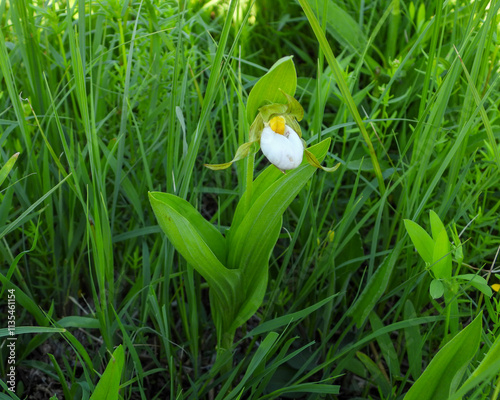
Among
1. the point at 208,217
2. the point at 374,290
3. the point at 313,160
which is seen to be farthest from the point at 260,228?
the point at 208,217

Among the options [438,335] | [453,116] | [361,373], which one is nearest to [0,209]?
[361,373]

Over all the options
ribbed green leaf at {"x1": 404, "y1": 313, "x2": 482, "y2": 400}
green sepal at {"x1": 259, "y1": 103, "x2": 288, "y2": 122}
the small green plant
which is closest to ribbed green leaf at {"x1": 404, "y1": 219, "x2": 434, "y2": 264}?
the small green plant

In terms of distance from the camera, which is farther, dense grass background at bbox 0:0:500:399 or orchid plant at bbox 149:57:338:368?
dense grass background at bbox 0:0:500:399

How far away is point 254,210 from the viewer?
0.83 metres

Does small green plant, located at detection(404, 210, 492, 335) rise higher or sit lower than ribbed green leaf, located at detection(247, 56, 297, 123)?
lower

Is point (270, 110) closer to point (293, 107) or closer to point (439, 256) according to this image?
point (293, 107)

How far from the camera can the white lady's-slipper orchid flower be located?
2.43 feet

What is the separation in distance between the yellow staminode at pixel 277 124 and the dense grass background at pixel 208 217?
8cm

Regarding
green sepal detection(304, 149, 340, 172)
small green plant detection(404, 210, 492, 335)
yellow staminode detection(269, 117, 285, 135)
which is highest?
yellow staminode detection(269, 117, 285, 135)

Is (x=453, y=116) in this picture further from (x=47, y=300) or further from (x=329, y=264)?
(x=47, y=300)

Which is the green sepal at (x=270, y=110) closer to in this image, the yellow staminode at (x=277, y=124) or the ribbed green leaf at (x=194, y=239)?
the yellow staminode at (x=277, y=124)

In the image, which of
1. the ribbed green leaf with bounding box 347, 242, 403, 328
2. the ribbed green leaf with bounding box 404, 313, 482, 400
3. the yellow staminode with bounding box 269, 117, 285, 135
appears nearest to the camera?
the ribbed green leaf with bounding box 404, 313, 482, 400

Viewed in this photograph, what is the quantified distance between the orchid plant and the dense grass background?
0.06m

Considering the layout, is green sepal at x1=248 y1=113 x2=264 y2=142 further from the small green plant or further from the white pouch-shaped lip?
the small green plant
